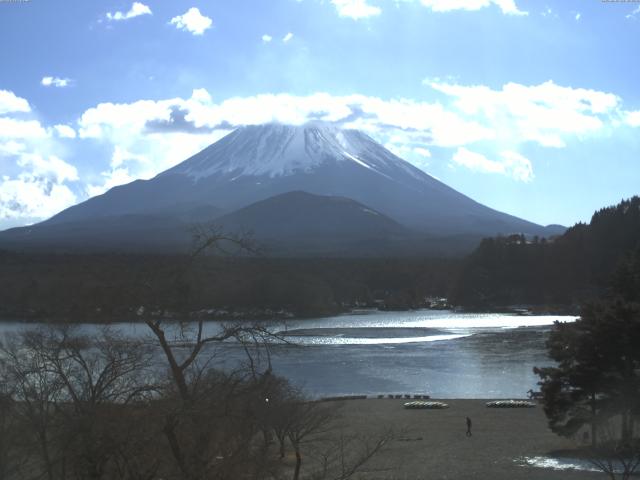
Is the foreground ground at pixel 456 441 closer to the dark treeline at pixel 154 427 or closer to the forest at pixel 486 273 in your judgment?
the dark treeline at pixel 154 427

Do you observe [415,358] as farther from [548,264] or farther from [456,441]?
[548,264]

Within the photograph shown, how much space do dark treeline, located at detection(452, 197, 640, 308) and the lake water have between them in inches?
602

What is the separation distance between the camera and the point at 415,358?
29938 millimetres

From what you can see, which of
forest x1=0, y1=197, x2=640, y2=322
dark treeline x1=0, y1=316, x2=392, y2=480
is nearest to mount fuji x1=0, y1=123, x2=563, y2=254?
forest x1=0, y1=197, x2=640, y2=322

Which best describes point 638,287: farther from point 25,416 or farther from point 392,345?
point 392,345

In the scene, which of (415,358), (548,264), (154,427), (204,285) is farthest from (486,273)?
(154,427)

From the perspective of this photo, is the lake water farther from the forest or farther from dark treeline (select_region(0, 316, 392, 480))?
dark treeline (select_region(0, 316, 392, 480))

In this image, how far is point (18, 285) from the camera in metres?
34.6

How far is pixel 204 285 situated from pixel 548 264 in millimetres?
58664

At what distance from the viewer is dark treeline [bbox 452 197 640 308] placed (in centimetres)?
6056

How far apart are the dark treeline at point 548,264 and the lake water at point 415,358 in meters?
15.3

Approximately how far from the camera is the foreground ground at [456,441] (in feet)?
39.1

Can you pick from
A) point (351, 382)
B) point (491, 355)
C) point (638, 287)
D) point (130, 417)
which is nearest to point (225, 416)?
point (130, 417)

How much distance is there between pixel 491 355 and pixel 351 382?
8748 mm
